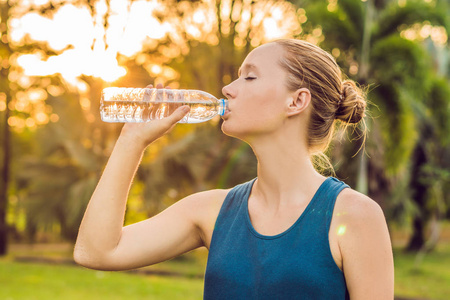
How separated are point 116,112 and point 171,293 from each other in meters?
10.4

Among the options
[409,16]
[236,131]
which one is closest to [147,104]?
[236,131]

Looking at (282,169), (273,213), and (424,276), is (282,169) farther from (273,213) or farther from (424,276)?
(424,276)

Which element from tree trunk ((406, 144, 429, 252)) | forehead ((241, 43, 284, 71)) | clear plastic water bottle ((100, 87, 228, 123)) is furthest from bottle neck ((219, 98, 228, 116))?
tree trunk ((406, 144, 429, 252))

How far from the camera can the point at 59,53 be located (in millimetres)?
14156

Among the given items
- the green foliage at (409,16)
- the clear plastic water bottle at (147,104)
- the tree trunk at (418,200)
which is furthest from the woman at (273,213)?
the tree trunk at (418,200)

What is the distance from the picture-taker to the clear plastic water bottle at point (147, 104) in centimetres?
247

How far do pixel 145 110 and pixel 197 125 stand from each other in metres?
16.1

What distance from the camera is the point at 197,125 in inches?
734

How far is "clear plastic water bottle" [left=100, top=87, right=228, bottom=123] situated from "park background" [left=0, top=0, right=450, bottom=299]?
7142 millimetres

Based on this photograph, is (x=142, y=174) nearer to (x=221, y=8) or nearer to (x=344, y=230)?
(x=221, y=8)

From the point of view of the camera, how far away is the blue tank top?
1731 mm

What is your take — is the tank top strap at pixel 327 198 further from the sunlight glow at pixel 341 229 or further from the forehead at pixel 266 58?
the forehead at pixel 266 58

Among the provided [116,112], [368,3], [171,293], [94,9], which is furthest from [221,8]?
[116,112]

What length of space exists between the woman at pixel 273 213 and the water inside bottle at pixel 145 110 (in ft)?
1.57
